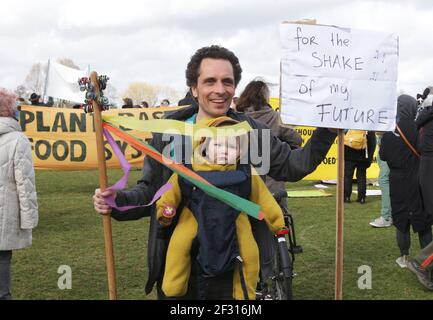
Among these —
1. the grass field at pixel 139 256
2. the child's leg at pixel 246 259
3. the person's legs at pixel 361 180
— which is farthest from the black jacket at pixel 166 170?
the person's legs at pixel 361 180

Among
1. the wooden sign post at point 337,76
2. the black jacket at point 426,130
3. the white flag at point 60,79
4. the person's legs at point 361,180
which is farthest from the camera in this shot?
the person's legs at point 361,180

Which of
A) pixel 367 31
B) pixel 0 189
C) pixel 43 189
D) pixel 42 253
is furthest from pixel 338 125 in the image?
pixel 43 189

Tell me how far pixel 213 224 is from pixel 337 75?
138 centimetres

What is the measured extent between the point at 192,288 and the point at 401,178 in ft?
14.0

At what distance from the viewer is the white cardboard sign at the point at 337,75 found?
10.8ft

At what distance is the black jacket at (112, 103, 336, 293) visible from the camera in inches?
107

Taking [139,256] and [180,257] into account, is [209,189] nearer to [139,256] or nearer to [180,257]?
[180,257]

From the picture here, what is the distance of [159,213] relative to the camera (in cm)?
261

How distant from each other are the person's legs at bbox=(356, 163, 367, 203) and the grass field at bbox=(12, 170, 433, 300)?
0.29m

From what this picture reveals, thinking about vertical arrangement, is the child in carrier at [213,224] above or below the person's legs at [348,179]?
above

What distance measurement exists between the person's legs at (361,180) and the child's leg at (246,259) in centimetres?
857

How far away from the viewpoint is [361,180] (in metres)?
10.8

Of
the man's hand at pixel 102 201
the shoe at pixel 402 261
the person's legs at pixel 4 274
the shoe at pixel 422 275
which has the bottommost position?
the shoe at pixel 402 261

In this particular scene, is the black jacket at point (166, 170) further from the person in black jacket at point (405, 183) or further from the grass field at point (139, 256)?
the person in black jacket at point (405, 183)
